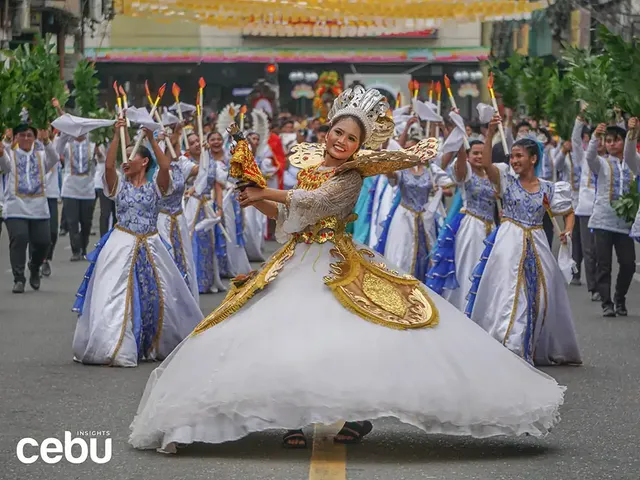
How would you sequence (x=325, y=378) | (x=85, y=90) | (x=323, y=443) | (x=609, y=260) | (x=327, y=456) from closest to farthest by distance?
(x=325, y=378) → (x=327, y=456) → (x=323, y=443) → (x=609, y=260) → (x=85, y=90)

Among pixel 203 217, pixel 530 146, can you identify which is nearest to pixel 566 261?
pixel 530 146

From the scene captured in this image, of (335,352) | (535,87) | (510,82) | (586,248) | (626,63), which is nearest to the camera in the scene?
(335,352)

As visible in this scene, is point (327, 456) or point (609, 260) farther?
point (609, 260)

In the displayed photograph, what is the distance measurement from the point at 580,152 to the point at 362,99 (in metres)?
8.66

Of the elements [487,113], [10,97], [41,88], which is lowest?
[41,88]

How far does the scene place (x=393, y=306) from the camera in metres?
7.75

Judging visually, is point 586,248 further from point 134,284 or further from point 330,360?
point 330,360

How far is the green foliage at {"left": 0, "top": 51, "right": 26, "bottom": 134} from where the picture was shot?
15352mm

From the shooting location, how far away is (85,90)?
21.6 meters

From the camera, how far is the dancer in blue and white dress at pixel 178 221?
14.0 m

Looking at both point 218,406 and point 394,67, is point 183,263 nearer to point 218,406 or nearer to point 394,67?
point 218,406

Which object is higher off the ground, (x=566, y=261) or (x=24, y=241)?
(x=566, y=261)

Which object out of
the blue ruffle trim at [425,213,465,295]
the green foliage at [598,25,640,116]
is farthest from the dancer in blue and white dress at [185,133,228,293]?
the green foliage at [598,25,640,116]

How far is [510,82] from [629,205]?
10103 mm
